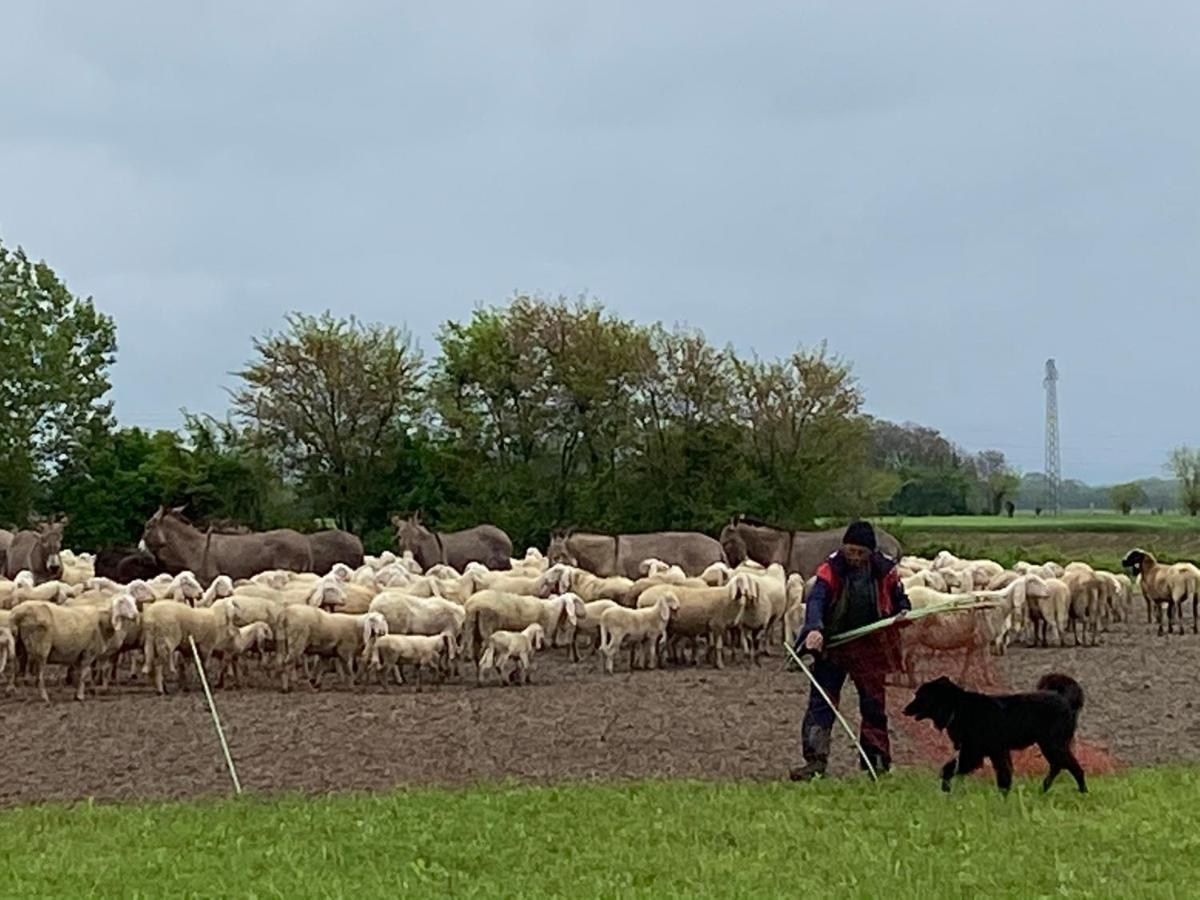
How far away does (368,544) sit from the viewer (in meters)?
47.3

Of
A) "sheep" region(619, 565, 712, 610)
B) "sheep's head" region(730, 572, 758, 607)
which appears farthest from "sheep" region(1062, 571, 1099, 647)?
"sheep" region(619, 565, 712, 610)

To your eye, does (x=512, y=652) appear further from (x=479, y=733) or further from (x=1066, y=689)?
(x=1066, y=689)

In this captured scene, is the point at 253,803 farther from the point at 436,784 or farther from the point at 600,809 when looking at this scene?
the point at 600,809

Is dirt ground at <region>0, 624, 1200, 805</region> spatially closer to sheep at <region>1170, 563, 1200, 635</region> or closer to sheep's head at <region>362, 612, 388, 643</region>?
sheep's head at <region>362, 612, 388, 643</region>

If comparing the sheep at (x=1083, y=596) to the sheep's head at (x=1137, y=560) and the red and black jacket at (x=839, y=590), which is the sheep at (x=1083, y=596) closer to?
the sheep's head at (x=1137, y=560)

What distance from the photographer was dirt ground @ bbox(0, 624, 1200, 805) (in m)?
12.6

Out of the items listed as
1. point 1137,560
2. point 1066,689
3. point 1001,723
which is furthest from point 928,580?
point 1001,723

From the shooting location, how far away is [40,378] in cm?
4884

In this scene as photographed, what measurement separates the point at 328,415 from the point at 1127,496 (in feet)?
147

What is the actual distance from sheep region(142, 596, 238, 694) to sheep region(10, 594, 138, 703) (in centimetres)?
27

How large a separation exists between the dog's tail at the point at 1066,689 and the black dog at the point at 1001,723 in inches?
0.6

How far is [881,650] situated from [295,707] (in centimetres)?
720

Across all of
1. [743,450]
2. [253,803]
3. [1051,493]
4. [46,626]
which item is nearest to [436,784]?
[253,803]

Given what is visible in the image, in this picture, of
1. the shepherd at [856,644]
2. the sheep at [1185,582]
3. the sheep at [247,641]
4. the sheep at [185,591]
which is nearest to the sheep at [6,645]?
the sheep at [247,641]
